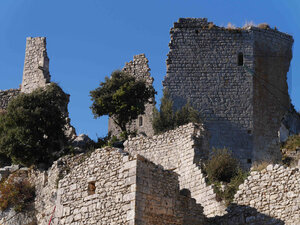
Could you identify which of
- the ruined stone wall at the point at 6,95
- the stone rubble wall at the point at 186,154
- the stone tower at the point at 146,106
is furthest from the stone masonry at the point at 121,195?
the ruined stone wall at the point at 6,95

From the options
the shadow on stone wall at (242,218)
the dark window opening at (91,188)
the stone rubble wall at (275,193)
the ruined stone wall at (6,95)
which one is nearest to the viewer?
the stone rubble wall at (275,193)

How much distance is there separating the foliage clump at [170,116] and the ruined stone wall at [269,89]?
8.74 ft

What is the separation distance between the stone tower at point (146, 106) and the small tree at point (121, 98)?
0.97 meters

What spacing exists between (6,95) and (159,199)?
743 inches

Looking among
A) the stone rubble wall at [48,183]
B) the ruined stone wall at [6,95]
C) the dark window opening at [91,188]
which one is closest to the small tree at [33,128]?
the stone rubble wall at [48,183]

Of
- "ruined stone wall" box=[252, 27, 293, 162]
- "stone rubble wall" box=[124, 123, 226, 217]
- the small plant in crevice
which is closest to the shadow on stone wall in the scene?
Result: "stone rubble wall" box=[124, 123, 226, 217]

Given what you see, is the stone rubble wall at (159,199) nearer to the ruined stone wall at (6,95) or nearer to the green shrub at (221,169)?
the green shrub at (221,169)

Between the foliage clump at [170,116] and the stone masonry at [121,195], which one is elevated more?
the foliage clump at [170,116]

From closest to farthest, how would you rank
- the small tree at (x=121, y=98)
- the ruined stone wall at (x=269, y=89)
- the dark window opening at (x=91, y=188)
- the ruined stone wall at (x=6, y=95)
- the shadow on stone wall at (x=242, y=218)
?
the shadow on stone wall at (x=242, y=218), the dark window opening at (x=91, y=188), the ruined stone wall at (x=269, y=89), the small tree at (x=121, y=98), the ruined stone wall at (x=6, y=95)

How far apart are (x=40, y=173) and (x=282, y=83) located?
11208mm

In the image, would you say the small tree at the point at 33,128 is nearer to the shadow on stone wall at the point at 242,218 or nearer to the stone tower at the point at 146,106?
the stone tower at the point at 146,106

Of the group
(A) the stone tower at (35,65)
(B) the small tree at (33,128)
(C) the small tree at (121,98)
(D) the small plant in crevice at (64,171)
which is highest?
(A) the stone tower at (35,65)

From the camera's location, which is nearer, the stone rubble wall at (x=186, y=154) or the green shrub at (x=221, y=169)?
the stone rubble wall at (x=186, y=154)

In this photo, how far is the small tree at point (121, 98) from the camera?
87.5 feet
